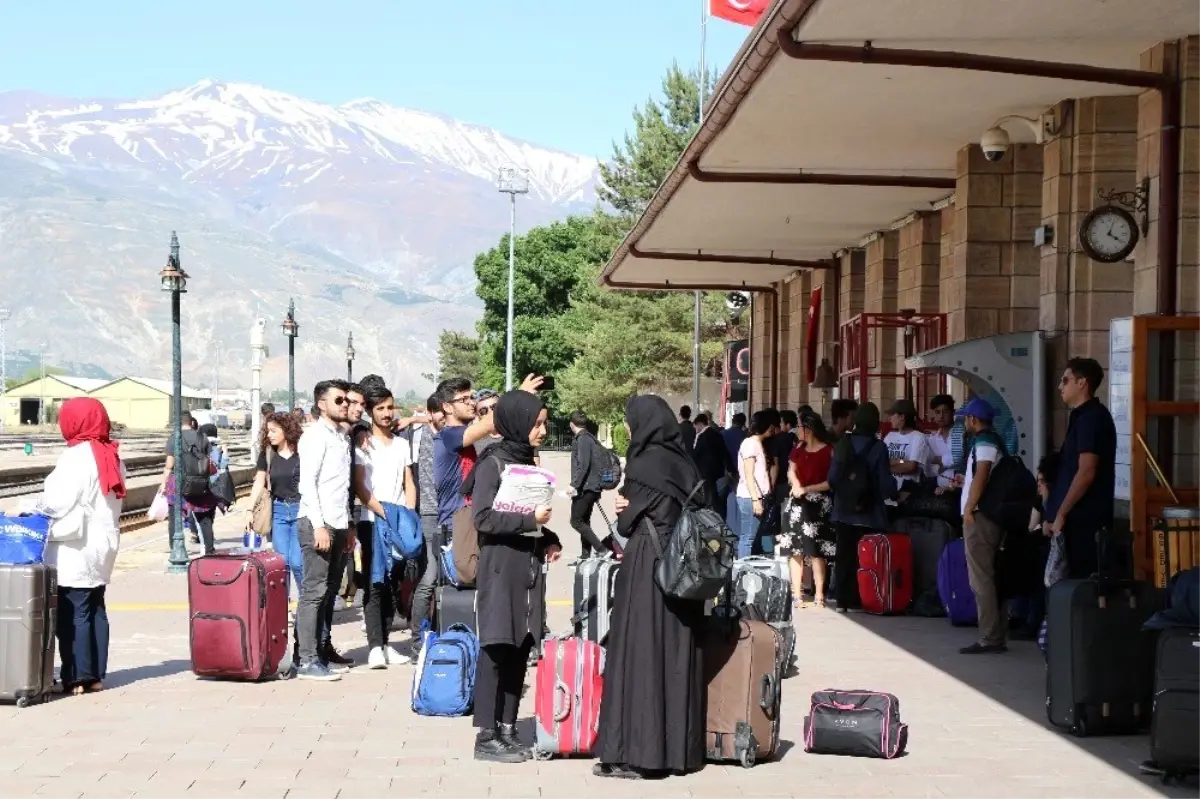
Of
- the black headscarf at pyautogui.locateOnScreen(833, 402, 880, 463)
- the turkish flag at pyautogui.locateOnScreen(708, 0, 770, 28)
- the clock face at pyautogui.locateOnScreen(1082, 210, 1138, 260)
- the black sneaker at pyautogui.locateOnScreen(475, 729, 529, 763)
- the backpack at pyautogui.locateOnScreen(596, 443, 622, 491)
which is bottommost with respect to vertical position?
the black sneaker at pyautogui.locateOnScreen(475, 729, 529, 763)

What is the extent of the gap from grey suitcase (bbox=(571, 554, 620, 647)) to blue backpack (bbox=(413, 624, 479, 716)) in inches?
27.8

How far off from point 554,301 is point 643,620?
262 ft

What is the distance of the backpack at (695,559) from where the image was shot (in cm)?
760

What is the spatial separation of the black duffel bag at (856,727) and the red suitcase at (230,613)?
360 cm

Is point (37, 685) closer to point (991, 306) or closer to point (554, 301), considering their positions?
point (991, 306)

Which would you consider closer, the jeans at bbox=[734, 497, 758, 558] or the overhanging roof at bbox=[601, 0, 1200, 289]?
the overhanging roof at bbox=[601, 0, 1200, 289]

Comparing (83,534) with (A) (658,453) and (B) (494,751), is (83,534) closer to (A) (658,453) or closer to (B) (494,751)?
(B) (494,751)

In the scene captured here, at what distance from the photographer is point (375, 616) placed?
37.2 feet

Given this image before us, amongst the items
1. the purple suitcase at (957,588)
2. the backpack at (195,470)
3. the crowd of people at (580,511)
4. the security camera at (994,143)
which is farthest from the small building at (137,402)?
the purple suitcase at (957,588)

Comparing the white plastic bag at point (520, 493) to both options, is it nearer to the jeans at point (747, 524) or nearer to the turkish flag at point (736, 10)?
the jeans at point (747, 524)

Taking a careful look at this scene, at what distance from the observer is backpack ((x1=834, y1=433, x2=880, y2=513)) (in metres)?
14.3

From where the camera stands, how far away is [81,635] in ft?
33.1

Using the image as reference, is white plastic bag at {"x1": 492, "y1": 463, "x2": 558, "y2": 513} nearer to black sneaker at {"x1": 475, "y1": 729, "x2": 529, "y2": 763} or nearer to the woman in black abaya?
the woman in black abaya

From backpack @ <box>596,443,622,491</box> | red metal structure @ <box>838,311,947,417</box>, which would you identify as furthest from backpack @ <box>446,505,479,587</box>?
red metal structure @ <box>838,311,947,417</box>
